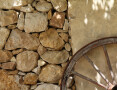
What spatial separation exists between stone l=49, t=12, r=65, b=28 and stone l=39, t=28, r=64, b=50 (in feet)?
0.32

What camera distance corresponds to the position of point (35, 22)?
8.84 feet

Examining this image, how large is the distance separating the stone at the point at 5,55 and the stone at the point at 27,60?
175 mm

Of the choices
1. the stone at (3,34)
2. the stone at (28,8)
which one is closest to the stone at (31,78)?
the stone at (3,34)

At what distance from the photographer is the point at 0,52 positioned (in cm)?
285

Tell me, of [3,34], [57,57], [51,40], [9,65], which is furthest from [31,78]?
[3,34]

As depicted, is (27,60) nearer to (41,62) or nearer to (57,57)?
(41,62)

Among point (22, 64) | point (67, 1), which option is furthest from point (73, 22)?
point (22, 64)

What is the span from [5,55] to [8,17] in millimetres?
559

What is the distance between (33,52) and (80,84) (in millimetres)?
805

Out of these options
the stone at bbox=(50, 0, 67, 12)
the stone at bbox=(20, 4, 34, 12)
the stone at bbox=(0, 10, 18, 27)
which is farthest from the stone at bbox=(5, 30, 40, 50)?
the stone at bbox=(50, 0, 67, 12)

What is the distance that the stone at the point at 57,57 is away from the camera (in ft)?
8.75

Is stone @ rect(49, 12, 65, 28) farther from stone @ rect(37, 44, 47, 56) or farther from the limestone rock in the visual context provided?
the limestone rock

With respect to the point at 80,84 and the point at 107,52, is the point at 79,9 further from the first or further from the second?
the point at 80,84

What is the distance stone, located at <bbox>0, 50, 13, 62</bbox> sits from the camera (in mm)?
2818
